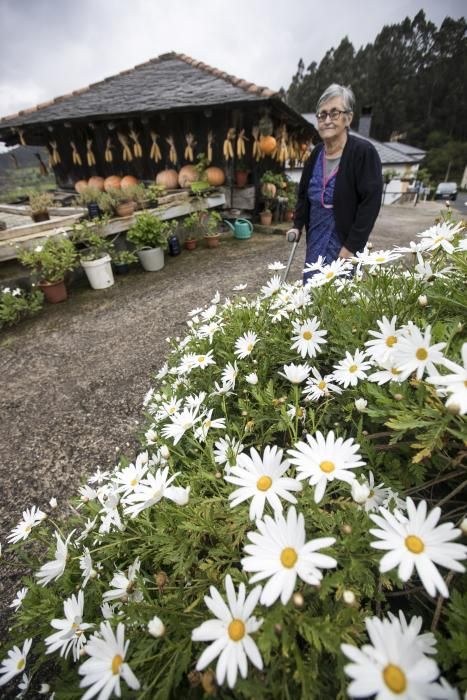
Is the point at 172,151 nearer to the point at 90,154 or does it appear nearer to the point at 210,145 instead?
the point at 210,145

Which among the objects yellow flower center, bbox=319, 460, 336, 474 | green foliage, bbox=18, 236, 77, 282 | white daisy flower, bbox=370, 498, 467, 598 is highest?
white daisy flower, bbox=370, 498, 467, 598

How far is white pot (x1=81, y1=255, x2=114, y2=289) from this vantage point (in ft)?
16.1

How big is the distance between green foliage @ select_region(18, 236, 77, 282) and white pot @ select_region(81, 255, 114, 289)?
11.6 inches

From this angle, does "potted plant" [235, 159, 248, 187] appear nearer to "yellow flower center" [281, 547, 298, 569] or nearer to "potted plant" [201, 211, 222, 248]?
"potted plant" [201, 211, 222, 248]

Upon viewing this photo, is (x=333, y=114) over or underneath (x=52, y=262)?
over

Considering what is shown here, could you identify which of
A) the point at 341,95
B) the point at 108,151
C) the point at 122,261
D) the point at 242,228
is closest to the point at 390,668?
the point at 341,95

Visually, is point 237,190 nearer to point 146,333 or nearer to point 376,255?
point 146,333

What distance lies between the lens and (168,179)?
7.71m

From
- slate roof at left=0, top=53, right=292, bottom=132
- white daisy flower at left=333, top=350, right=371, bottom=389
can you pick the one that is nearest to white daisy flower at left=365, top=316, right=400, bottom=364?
white daisy flower at left=333, top=350, right=371, bottom=389

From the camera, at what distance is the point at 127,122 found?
7.57 metres

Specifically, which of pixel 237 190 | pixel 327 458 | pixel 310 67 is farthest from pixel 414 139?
pixel 327 458

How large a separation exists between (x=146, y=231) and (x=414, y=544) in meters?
5.79

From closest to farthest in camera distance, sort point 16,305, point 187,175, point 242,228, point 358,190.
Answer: point 358,190, point 16,305, point 242,228, point 187,175

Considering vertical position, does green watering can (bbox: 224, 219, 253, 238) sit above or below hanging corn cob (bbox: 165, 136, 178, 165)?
below
